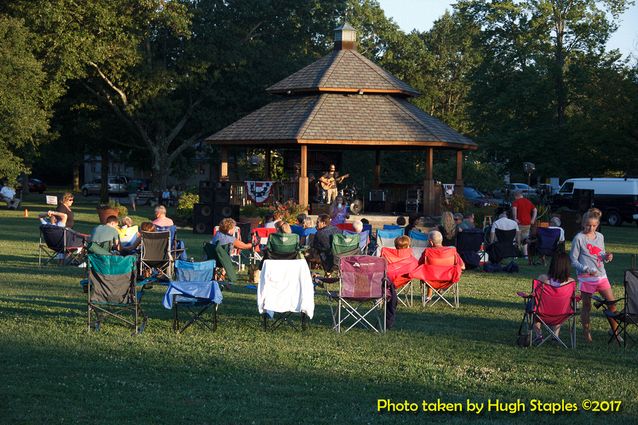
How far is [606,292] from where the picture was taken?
446 inches

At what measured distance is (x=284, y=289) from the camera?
11383mm

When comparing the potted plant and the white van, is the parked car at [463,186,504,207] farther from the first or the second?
the potted plant

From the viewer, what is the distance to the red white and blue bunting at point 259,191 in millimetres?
30719

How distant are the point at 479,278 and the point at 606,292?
6.88 metres

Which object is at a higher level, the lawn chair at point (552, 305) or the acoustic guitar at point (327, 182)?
the acoustic guitar at point (327, 182)

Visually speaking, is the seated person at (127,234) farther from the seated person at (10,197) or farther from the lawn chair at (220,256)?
the seated person at (10,197)

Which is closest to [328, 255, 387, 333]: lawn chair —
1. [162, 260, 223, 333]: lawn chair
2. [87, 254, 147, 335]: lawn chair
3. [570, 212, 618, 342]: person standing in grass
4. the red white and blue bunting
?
[162, 260, 223, 333]: lawn chair

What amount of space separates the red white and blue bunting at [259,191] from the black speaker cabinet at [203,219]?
253 cm

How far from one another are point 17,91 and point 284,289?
28606 mm

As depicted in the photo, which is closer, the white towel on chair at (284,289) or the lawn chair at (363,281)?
the white towel on chair at (284,289)

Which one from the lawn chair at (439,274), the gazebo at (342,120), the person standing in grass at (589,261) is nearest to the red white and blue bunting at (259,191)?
the gazebo at (342,120)

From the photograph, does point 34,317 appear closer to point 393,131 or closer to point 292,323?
point 292,323

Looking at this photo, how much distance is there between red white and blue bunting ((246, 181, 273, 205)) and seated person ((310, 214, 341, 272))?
1382cm

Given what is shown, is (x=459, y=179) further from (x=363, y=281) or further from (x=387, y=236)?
(x=363, y=281)
